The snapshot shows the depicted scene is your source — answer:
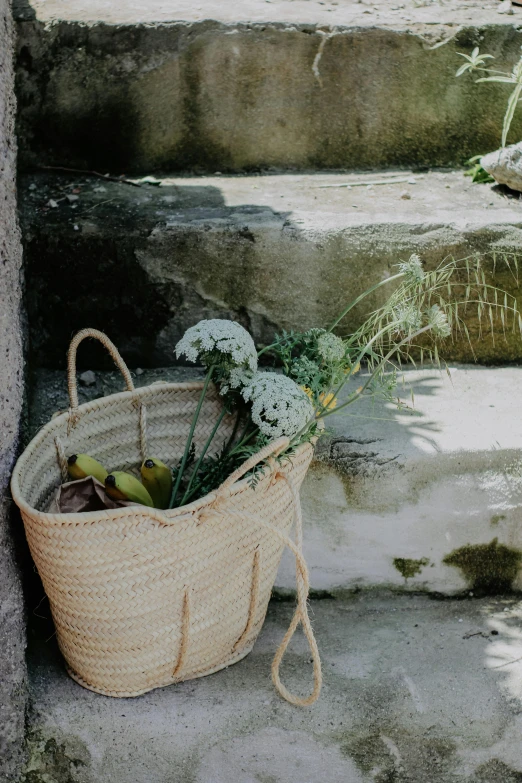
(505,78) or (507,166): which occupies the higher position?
(505,78)

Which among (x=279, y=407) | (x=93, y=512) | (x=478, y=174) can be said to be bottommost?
(x=93, y=512)

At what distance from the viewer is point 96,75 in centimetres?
276

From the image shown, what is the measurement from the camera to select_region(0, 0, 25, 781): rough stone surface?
1717 millimetres

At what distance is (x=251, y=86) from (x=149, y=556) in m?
1.94

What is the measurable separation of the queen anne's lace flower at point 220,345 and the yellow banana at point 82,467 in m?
0.33

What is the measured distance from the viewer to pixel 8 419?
1747mm

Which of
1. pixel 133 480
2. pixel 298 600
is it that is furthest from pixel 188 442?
pixel 298 600

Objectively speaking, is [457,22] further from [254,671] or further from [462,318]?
[254,671]

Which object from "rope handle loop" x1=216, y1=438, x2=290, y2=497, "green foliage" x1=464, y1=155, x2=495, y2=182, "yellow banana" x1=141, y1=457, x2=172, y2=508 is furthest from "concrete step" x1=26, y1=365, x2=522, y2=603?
"green foliage" x1=464, y1=155, x2=495, y2=182

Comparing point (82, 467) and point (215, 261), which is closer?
point (82, 467)

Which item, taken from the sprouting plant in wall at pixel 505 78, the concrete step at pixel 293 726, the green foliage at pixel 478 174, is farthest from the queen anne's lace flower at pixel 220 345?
the green foliage at pixel 478 174

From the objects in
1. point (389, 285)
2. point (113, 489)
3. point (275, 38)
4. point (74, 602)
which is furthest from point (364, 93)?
point (74, 602)

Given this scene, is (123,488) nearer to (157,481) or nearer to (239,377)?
(157,481)

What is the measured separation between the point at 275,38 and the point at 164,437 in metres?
1.62
